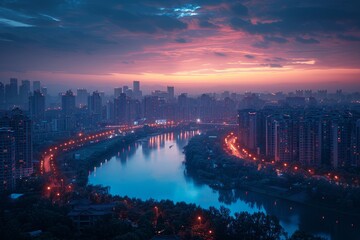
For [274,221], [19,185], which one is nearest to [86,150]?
[19,185]

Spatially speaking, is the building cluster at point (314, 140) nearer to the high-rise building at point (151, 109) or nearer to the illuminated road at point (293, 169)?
the illuminated road at point (293, 169)

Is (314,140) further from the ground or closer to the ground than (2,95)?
closer to the ground

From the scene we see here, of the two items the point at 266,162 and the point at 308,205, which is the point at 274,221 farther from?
the point at 266,162

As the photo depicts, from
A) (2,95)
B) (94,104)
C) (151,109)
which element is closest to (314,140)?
(2,95)

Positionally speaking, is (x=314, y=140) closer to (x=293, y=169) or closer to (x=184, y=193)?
(x=293, y=169)

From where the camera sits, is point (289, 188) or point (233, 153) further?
point (233, 153)
